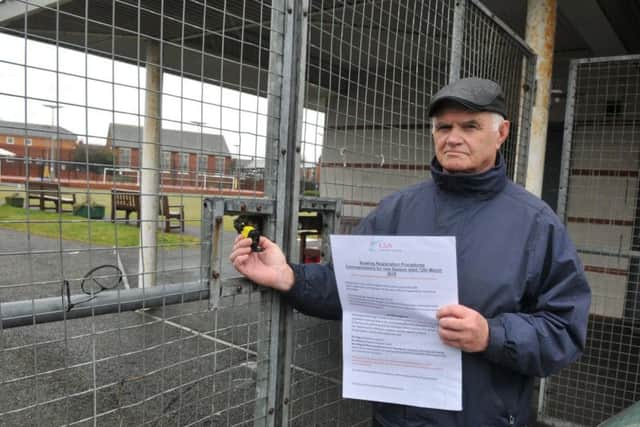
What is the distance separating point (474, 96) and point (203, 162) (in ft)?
2.77

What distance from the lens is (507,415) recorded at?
1.40m

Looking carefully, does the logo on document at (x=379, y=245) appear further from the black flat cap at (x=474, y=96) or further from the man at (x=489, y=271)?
the black flat cap at (x=474, y=96)

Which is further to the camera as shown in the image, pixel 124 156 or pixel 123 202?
pixel 123 202

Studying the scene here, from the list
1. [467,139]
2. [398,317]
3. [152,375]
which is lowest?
[152,375]

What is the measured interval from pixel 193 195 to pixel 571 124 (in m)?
3.05

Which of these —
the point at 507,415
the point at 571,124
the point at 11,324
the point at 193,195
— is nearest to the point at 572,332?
the point at 507,415

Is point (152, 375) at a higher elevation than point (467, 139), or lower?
lower

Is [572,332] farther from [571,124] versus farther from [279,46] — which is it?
[571,124]

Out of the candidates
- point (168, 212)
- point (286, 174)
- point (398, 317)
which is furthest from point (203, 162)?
point (398, 317)

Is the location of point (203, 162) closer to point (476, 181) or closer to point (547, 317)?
point (476, 181)

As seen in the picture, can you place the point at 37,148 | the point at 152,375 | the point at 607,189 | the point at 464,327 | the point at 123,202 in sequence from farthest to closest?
the point at 607,189 → the point at 123,202 → the point at 152,375 → the point at 464,327 → the point at 37,148

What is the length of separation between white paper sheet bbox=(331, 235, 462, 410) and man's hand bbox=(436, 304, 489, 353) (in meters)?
0.03

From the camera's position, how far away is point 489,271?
1.38 metres

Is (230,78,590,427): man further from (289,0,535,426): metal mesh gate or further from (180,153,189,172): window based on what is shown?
(289,0,535,426): metal mesh gate
